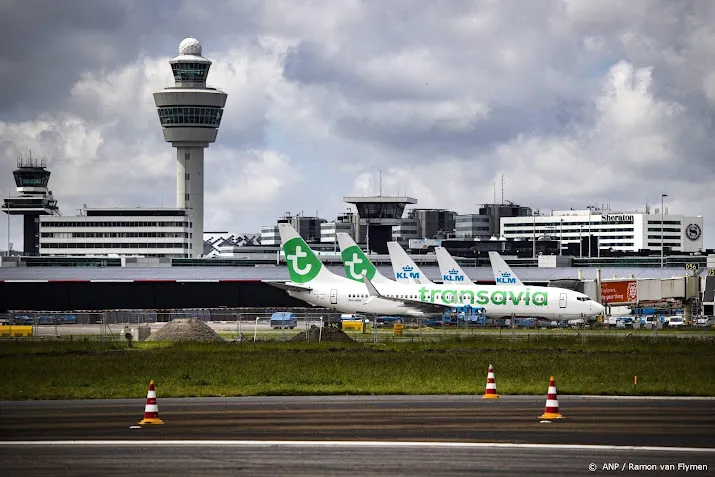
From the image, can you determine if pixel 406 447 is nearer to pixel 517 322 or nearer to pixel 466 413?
pixel 466 413

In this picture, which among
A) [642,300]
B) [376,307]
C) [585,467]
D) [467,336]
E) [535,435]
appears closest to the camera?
[585,467]

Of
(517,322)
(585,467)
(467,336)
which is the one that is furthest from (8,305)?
(585,467)

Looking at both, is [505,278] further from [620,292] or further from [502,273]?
[620,292]

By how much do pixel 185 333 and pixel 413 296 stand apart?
27.1 meters

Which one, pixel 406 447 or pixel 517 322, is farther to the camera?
pixel 517 322

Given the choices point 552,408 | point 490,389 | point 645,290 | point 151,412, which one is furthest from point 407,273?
point 151,412

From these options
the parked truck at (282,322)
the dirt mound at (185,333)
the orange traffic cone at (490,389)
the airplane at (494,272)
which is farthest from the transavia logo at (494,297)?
the orange traffic cone at (490,389)

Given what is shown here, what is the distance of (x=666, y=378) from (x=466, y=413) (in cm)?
1566

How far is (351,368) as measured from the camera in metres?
52.1

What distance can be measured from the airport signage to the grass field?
127ft

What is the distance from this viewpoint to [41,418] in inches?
1342

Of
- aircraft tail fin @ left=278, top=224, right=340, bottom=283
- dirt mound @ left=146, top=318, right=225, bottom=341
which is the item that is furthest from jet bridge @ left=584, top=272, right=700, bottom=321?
dirt mound @ left=146, top=318, right=225, bottom=341

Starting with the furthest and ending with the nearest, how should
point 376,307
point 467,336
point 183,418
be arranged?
1. point 376,307
2. point 467,336
3. point 183,418

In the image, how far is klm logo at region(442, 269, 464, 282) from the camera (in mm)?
124875
